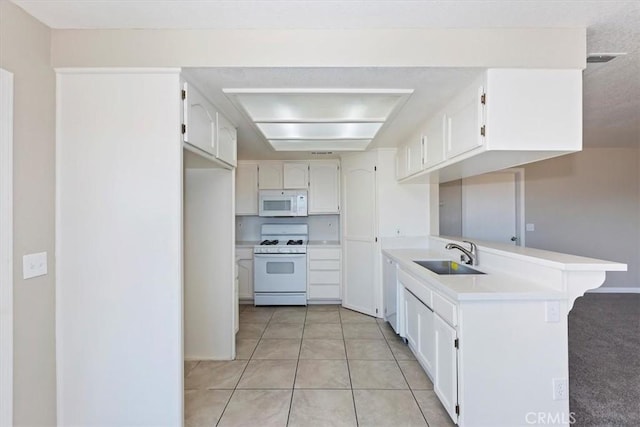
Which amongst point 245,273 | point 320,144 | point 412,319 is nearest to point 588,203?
point 412,319

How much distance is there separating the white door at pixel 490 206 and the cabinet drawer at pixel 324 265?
2118mm

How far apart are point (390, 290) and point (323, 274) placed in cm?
129

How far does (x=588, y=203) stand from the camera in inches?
185

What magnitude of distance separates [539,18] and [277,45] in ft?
4.58

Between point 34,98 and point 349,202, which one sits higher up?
point 34,98

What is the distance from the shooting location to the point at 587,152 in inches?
187

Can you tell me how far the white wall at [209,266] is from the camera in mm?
2725

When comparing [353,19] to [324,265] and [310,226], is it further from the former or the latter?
[310,226]

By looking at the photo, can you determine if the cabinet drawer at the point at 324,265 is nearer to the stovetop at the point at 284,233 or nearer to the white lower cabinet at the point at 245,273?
the stovetop at the point at 284,233

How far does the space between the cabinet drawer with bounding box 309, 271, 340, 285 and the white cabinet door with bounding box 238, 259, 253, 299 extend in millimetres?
900

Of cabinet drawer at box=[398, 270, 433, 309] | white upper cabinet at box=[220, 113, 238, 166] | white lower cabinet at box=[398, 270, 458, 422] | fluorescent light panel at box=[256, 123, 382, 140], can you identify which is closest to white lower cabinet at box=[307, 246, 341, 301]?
cabinet drawer at box=[398, 270, 433, 309]

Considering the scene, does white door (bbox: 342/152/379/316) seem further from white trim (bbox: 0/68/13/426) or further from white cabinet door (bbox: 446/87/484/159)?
white trim (bbox: 0/68/13/426)

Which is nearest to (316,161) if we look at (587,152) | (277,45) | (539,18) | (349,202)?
(349,202)

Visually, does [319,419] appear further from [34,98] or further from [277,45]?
[34,98]
